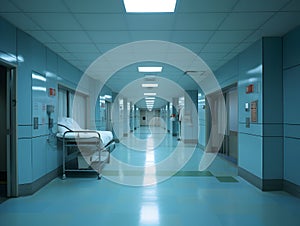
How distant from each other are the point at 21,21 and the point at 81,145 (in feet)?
8.38

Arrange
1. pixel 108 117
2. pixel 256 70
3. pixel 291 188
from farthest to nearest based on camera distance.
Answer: pixel 108 117, pixel 256 70, pixel 291 188

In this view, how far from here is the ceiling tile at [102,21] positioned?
324 cm

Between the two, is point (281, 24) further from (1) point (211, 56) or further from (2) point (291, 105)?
(1) point (211, 56)

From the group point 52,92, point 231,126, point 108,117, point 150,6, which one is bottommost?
point 231,126

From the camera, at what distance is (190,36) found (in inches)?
159

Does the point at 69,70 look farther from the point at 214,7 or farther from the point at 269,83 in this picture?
the point at 269,83

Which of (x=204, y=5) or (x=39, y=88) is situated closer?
(x=204, y=5)

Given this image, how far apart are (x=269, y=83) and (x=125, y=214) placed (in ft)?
10.3

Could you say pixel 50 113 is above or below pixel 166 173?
above

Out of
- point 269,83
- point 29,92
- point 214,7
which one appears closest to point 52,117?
point 29,92

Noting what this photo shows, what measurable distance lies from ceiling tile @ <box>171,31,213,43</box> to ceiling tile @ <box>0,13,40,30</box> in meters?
2.12

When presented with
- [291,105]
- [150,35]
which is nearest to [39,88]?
[150,35]

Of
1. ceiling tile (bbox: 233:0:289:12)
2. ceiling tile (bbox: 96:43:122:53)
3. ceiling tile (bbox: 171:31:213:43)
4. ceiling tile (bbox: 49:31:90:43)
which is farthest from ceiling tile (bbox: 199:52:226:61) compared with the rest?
ceiling tile (bbox: 49:31:90:43)

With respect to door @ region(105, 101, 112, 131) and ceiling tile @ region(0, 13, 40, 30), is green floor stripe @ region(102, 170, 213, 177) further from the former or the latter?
door @ region(105, 101, 112, 131)
